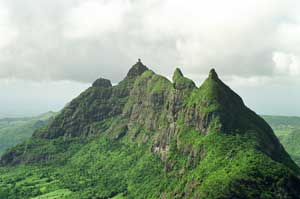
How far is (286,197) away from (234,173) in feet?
78.9

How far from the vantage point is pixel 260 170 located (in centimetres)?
19350

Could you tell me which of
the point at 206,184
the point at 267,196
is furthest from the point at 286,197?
the point at 206,184

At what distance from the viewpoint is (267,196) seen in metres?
181

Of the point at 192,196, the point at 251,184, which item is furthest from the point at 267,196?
the point at 192,196

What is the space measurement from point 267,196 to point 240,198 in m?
12.1

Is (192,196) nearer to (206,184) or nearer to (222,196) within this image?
(206,184)

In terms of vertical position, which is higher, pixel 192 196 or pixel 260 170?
pixel 260 170

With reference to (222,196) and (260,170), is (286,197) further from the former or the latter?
(222,196)

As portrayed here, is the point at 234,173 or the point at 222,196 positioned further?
the point at 234,173

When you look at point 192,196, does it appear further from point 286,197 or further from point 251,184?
point 286,197

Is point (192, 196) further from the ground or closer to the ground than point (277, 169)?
closer to the ground

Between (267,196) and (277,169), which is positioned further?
(277,169)

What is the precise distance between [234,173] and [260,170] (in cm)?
1197

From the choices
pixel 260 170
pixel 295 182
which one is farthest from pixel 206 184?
pixel 295 182
